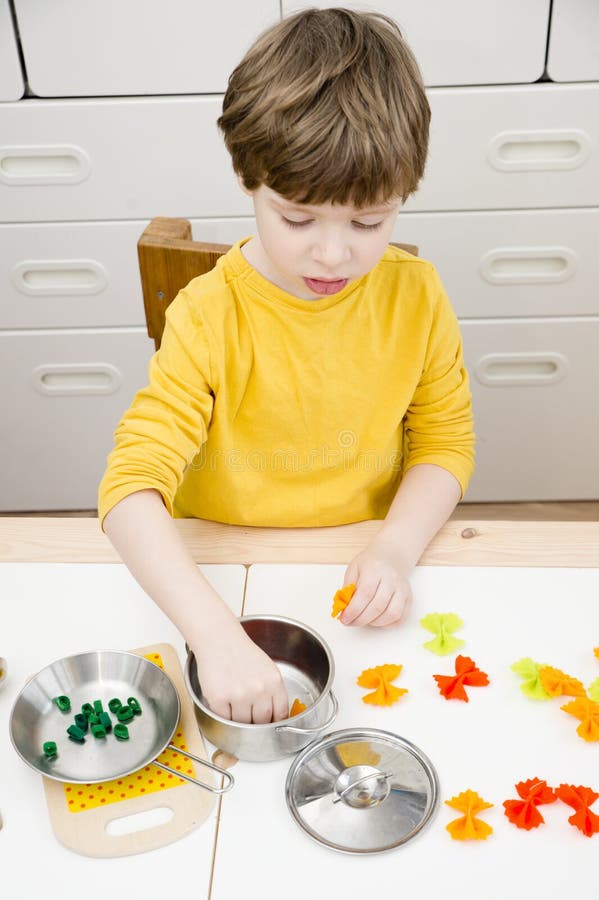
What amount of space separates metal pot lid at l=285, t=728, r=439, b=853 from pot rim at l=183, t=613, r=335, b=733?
0.12ft

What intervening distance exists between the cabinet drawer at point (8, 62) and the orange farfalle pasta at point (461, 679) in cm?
144

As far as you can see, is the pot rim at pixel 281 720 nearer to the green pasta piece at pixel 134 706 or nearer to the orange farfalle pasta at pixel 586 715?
the green pasta piece at pixel 134 706

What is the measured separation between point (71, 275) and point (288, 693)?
1.36 metres

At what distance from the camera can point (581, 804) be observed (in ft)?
2.16

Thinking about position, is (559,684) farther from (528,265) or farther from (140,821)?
(528,265)

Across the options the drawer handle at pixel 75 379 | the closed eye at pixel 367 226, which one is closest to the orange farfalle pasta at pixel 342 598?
the closed eye at pixel 367 226

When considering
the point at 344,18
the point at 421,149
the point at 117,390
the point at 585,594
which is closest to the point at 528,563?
the point at 585,594

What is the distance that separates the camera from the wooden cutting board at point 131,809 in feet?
2.10

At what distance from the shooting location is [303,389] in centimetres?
105

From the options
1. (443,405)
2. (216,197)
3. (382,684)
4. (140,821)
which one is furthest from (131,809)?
(216,197)

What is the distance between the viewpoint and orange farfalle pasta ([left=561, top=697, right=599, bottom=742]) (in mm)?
716

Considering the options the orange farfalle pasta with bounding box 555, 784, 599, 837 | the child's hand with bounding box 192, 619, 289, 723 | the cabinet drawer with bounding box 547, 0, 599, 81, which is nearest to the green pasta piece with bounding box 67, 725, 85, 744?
the child's hand with bounding box 192, 619, 289, 723

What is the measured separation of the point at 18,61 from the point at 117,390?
691 millimetres

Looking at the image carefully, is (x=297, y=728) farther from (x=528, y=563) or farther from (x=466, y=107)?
(x=466, y=107)
